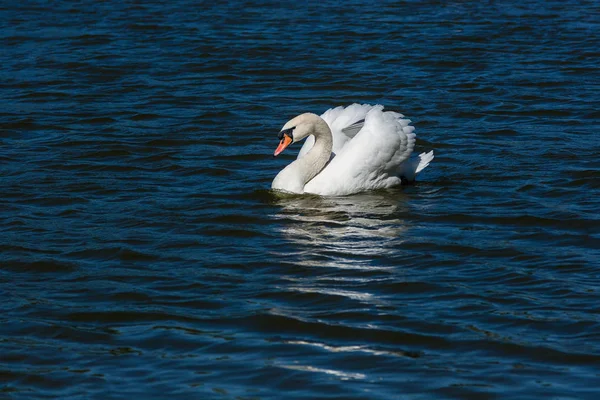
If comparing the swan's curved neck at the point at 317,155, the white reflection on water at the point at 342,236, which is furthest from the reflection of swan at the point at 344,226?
the swan's curved neck at the point at 317,155

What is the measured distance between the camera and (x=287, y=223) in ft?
33.1

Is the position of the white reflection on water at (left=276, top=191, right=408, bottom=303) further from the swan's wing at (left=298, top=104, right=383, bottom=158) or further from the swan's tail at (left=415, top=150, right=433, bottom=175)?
the swan's wing at (left=298, top=104, right=383, bottom=158)

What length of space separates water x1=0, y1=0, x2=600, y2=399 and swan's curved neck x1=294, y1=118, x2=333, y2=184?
1.23 feet

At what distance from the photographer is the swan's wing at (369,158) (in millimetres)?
10859

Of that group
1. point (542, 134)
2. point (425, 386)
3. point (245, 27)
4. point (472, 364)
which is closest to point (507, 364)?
point (472, 364)

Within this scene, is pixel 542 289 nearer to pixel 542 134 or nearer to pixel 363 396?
pixel 363 396

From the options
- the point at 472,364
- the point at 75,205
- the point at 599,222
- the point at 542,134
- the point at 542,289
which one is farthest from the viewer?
the point at 542,134

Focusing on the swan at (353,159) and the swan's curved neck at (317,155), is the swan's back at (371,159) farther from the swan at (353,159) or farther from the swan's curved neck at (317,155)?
the swan's curved neck at (317,155)

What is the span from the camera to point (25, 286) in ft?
27.3

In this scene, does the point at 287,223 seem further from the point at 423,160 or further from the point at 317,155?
the point at 423,160

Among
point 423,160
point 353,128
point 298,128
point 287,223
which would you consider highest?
point 298,128

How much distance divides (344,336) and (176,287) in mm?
1525

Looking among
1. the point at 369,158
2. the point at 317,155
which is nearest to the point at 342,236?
the point at 369,158

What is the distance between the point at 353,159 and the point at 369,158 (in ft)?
0.50
